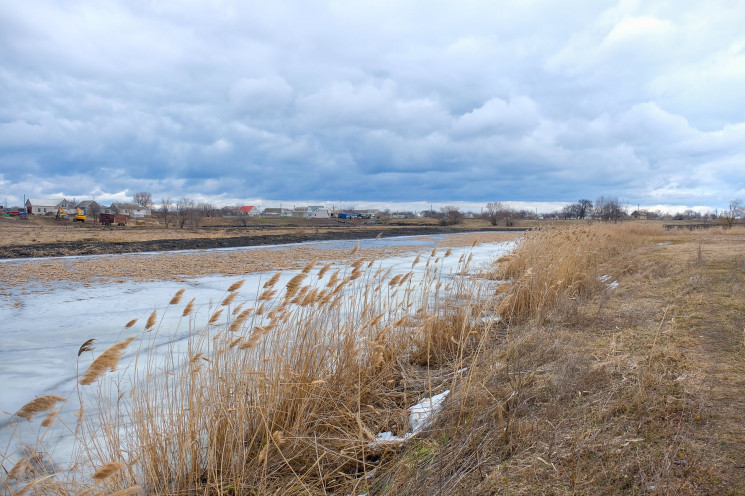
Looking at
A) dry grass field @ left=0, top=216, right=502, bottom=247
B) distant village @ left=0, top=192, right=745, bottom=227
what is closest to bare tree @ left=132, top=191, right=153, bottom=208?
distant village @ left=0, top=192, right=745, bottom=227

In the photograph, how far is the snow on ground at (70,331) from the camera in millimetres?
4381

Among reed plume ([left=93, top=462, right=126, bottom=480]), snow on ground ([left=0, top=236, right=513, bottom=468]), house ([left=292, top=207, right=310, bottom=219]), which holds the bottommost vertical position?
snow on ground ([left=0, top=236, right=513, bottom=468])

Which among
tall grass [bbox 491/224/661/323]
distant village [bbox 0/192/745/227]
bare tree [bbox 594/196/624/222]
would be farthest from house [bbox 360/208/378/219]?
tall grass [bbox 491/224/661/323]

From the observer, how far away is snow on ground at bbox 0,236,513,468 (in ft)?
14.4

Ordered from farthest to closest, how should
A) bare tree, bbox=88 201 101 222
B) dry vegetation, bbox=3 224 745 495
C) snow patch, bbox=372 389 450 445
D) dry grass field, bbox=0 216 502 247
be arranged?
bare tree, bbox=88 201 101 222 < dry grass field, bbox=0 216 502 247 < snow patch, bbox=372 389 450 445 < dry vegetation, bbox=3 224 745 495

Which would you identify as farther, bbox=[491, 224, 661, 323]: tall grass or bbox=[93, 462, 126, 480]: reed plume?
bbox=[491, 224, 661, 323]: tall grass

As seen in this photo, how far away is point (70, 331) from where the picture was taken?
24.4ft

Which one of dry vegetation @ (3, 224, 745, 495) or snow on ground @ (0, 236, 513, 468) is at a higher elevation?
dry vegetation @ (3, 224, 745, 495)

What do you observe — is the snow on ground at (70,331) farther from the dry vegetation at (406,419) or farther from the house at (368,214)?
the house at (368,214)

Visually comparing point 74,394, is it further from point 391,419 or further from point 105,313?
point 105,313

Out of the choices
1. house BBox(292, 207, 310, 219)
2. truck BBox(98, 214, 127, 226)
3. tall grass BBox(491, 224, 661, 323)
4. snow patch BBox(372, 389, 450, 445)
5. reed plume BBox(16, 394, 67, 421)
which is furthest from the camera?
house BBox(292, 207, 310, 219)

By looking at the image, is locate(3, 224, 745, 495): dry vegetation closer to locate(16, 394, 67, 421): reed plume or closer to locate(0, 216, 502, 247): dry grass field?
locate(16, 394, 67, 421): reed plume

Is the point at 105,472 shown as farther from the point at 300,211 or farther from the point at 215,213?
the point at 300,211

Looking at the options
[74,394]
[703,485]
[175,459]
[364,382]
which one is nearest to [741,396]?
[703,485]
